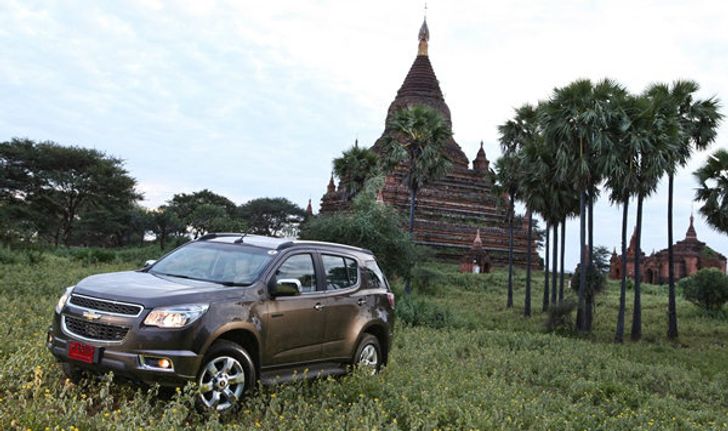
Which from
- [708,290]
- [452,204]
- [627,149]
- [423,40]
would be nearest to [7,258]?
[627,149]

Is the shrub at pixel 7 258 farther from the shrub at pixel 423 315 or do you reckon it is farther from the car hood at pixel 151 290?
the car hood at pixel 151 290

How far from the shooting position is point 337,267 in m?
7.70

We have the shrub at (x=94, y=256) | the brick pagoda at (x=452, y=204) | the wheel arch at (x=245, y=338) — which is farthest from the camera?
the brick pagoda at (x=452, y=204)

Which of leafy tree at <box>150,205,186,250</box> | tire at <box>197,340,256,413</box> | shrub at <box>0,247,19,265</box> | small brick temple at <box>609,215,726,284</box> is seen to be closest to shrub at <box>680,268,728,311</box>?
small brick temple at <box>609,215,726,284</box>

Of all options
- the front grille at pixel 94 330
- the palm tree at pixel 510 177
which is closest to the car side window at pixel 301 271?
the front grille at pixel 94 330

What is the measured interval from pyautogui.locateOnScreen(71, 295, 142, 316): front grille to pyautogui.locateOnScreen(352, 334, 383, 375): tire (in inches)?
111

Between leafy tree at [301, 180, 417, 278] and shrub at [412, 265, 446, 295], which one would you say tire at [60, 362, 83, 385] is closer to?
leafy tree at [301, 180, 417, 278]

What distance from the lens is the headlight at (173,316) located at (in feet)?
18.3

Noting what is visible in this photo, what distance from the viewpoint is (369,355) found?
26.1 ft

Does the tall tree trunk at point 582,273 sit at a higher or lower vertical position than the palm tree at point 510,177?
lower

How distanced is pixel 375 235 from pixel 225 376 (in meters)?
18.6

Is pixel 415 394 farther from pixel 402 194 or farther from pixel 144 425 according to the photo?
pixel 402 194

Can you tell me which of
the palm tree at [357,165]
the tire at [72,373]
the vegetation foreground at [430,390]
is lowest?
the vegetation foreground at [430,390]

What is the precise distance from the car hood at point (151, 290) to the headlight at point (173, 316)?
60mm
